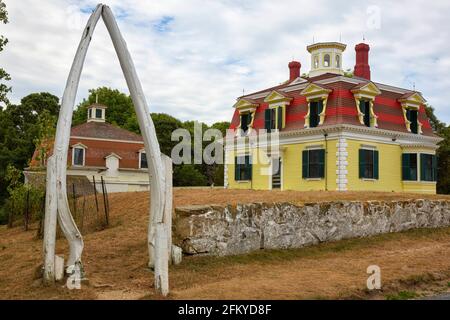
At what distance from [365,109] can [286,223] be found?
54.8ft

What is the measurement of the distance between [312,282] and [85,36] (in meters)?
5.95

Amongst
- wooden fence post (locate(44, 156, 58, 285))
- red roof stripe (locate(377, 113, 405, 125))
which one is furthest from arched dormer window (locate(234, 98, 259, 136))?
wooden fence post (locate(44, 156, 58, 285))

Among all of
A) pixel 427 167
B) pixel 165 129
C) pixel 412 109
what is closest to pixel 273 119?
pixel 412 109

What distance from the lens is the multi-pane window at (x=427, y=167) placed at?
96.6 feet

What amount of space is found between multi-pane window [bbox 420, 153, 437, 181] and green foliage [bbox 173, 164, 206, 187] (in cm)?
2574

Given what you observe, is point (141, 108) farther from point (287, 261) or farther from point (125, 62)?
point (287, 261)

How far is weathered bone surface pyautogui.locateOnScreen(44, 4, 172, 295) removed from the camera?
9641 mm

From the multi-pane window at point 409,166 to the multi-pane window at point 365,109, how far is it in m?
3.01

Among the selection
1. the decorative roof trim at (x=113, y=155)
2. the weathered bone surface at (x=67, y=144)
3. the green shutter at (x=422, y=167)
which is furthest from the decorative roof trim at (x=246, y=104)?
the weathered bone surface at (x=67, y=144)

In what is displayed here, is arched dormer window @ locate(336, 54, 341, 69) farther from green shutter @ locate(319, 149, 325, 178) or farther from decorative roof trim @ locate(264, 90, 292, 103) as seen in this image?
green shutter @ locate(319, 149, 325, 178)

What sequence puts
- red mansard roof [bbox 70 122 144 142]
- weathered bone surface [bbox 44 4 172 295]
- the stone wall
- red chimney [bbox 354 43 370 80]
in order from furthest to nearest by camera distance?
red mansard roof [bbox 70 122 144 142], red chimney [bbox 354 43 370 80], the stone wall, weathered bone surface [bbox 44 4 172 295]

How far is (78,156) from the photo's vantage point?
39.7m

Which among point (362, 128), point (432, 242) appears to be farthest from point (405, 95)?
point (432, 242)
